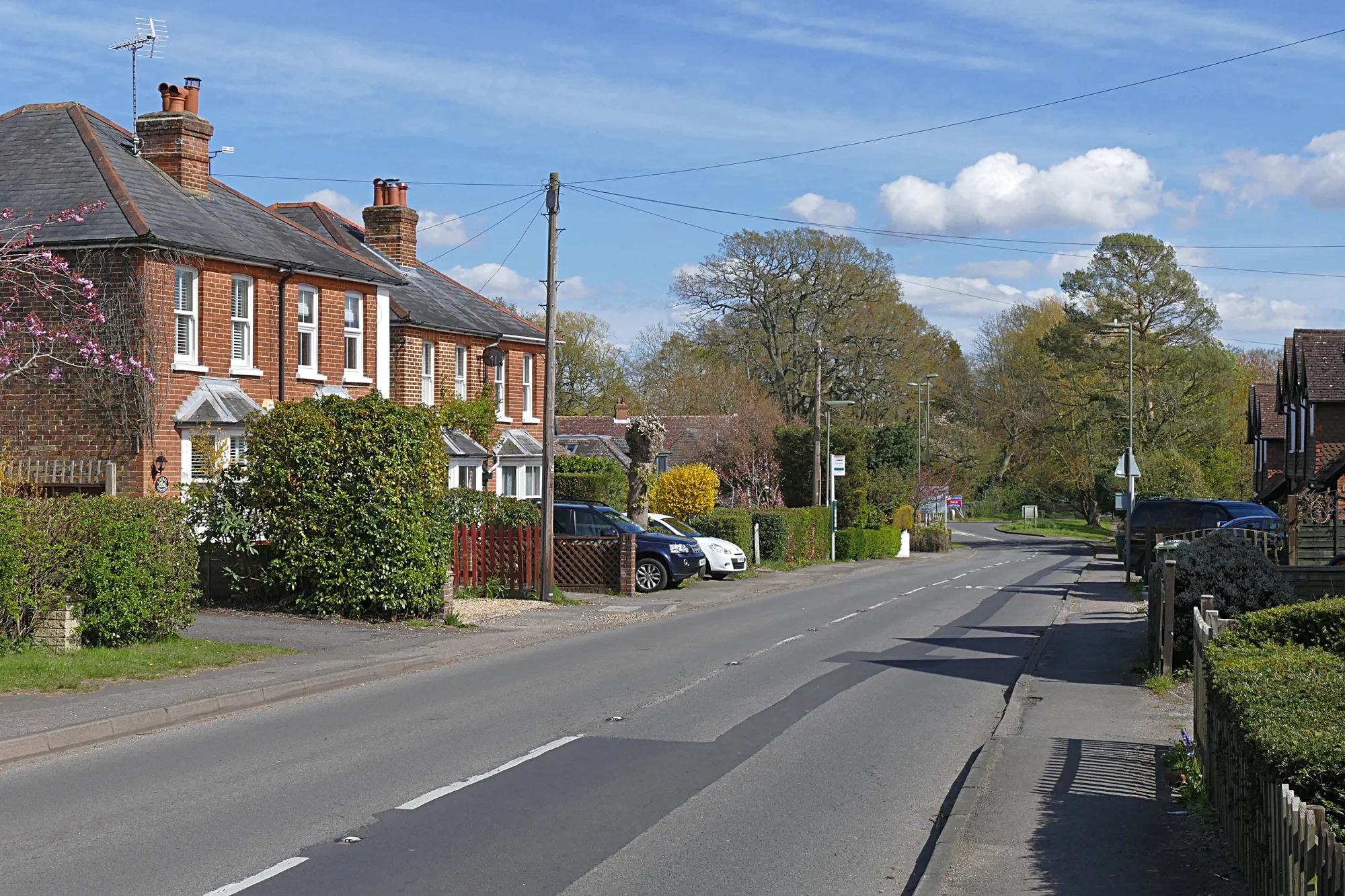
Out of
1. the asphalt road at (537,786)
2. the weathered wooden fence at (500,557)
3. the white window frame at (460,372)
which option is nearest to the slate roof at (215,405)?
the weathered wooden fence at (500,557)

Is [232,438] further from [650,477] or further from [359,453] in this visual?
[650,477]

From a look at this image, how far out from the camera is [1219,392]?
6700 cm

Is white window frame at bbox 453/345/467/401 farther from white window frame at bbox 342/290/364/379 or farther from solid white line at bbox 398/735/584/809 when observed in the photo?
solid white line at bbox 398/735/584/809

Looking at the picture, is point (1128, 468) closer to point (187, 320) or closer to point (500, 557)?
point (500, 557)

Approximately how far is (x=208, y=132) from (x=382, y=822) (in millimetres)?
23601

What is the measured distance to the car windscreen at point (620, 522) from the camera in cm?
2736

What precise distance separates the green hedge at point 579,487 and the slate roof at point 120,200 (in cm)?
1279

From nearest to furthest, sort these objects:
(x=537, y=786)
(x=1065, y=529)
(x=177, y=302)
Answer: (x=537, y=786)
(x=177, y=302)
(x=1065, y=529)

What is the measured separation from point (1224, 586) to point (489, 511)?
1457cm

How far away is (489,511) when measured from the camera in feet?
82.2

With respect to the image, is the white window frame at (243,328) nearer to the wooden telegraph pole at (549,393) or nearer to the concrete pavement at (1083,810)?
the wooden telegraph pole at (549,393)

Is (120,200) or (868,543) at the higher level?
(120,200)

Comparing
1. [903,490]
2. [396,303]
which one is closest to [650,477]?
[396,303]

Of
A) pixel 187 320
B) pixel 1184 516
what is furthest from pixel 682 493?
pixel 187 320
